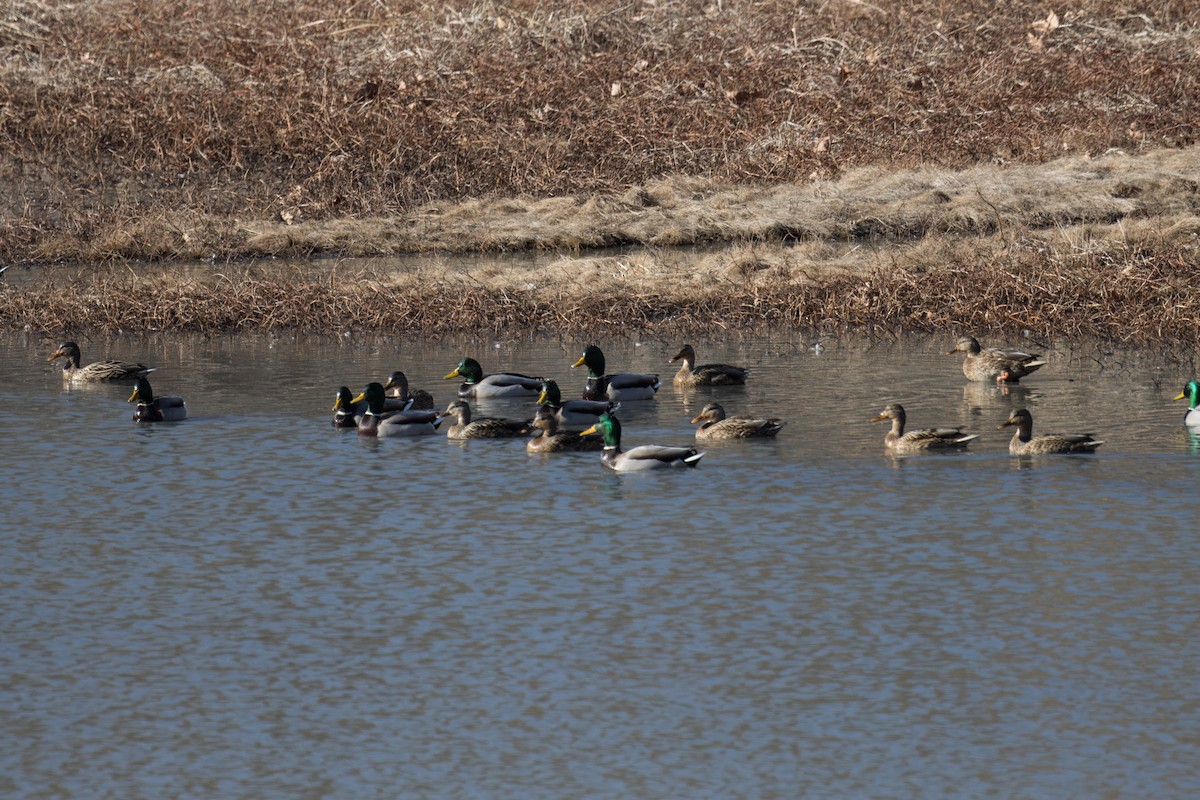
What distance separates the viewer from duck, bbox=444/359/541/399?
1648cm

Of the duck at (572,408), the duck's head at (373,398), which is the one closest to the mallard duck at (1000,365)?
the duck at (572,408)

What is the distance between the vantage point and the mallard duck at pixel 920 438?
1350 centimetres

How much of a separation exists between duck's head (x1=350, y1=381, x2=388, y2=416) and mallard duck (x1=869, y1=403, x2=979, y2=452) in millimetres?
4388

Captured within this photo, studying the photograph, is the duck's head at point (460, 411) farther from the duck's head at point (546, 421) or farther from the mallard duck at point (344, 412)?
the mallard duck at point (344, 412)

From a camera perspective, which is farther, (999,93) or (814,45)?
(814,45)

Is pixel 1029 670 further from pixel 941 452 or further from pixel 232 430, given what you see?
pixel 232 430

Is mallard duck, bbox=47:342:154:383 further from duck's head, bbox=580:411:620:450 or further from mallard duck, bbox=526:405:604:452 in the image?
duck's head, bbox=580:411:620:450

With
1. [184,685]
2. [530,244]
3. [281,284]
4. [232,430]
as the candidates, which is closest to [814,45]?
[530,244]

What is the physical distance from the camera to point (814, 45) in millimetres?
33188

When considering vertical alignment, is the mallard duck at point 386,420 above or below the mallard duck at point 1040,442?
above

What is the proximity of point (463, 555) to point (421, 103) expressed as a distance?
831 inches

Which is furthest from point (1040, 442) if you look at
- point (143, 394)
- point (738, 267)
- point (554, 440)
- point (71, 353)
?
point (71, 353)

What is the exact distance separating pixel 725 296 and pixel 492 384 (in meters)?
5.09

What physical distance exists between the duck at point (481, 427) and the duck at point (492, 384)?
50.7 inches
